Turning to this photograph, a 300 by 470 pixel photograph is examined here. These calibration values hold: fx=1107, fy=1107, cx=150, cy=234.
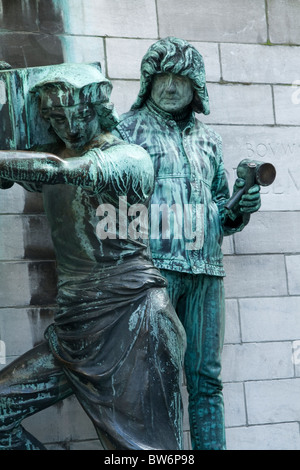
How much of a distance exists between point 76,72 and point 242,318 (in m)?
2.09

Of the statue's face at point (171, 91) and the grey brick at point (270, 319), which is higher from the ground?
the statue's face at point (171, 91)

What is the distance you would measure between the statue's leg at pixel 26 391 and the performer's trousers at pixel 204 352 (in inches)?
34.7

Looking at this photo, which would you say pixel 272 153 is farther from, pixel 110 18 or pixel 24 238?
pixel 24 238

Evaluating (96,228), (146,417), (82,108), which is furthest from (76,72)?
(146,417)

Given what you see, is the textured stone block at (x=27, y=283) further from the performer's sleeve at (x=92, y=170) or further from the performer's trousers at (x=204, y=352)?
the performer's sleeve at (x=92, y=170)

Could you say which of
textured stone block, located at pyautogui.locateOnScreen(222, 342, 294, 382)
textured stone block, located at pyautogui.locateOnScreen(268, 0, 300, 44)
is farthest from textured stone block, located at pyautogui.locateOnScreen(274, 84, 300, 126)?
textured stone block, located at pyautogui.locateOnScreen(222, 342, 294, 382)

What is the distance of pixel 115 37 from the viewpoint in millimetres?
6215

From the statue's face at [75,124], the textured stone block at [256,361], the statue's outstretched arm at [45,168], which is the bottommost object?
the textured stone block at [256,361]

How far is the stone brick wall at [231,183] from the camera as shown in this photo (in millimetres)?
5906

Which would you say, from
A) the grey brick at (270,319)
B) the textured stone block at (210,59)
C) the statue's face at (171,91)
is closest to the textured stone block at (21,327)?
the grey brick at (270,319)

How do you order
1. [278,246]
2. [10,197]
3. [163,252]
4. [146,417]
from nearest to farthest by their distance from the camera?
[146,417] → [163,252] → [10,197] → [278,246]

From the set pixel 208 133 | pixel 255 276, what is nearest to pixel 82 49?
pixel 208 133

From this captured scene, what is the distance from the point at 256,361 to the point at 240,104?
149cm
